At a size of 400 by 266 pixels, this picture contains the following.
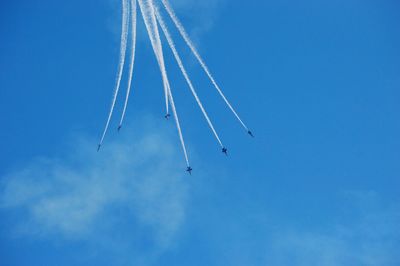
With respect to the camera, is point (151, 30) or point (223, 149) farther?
point (223, 149)

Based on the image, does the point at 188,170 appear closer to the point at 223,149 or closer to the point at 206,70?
the point at 223,149

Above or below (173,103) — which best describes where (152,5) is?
above

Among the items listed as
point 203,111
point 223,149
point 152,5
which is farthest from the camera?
point 223,149

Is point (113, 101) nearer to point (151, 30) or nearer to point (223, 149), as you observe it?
point (151, 30)

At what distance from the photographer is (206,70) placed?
3206cm

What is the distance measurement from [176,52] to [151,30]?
9.41ft

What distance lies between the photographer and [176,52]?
32.4 metres

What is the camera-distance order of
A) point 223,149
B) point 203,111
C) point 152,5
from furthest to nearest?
point 223,149 → point 203,111 → point 152,5

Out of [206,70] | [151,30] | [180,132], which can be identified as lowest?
[180,132]

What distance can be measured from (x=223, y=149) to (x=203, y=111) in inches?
293

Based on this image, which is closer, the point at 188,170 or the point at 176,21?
the point at 176,21

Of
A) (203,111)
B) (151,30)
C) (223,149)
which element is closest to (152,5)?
(151,30)

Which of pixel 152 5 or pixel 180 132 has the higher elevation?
pixel 152 5

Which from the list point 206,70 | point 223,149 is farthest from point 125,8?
point 223,149
